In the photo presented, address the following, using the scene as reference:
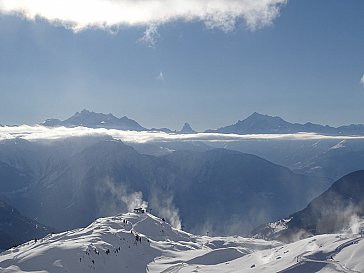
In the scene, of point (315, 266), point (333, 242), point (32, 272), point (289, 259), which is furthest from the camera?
point (32, 272)

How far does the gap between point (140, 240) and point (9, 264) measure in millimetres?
50307

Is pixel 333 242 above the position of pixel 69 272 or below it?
above

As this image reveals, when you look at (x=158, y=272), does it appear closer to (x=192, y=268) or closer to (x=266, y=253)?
(x=192, y=268)

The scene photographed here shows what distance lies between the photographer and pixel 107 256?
168 metres

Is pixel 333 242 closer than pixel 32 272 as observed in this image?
Yes

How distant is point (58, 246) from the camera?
6678 inches

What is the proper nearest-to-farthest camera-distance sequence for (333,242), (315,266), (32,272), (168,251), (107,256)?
(315,266) → (333,242) → (32,272) → (107,256) → (168,251)

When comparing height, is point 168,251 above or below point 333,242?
below

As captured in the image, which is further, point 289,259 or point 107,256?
point 107,256

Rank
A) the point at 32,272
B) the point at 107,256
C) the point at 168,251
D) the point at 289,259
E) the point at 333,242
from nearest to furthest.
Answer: the point at 289,259, the point at 333,242, the point at 32,272, the point at 107,256, the point at 168,251

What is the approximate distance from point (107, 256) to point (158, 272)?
19.5 m

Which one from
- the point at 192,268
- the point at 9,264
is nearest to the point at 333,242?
the point at 192,268

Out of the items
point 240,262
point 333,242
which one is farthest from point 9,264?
point 333,242

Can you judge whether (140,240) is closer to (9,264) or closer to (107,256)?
(107,256)
